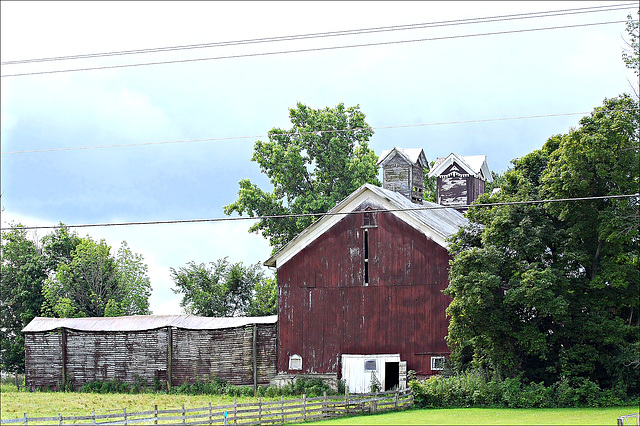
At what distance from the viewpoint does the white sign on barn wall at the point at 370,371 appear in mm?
36206

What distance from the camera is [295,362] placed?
38219mm

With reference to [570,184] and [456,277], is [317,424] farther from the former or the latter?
[570,184]

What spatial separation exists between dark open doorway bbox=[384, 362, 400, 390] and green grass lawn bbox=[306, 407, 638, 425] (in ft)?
20.5

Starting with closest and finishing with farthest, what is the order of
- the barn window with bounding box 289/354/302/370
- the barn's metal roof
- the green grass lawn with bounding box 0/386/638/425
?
the green grass lawn with bounding box 0/386/638/425 < the barn window with bounding box 289/354/302/370 < the barn's metal roof

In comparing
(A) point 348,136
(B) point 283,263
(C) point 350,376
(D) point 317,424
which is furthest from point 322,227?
(A) point 348,136

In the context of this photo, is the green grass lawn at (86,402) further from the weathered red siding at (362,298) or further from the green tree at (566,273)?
the green tree at (566,273)

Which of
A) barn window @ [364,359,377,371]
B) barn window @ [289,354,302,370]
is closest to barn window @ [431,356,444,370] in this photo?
barn window @ [364,359,377,371]

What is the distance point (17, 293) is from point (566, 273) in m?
39.5

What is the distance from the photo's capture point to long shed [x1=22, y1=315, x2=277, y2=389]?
39.4 meters

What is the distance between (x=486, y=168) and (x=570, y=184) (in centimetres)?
2493

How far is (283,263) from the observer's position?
39.2 m

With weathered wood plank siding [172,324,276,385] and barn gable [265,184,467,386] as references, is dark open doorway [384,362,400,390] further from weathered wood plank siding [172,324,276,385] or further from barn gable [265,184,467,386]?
weathered wood plank siding [172,324,276,385]

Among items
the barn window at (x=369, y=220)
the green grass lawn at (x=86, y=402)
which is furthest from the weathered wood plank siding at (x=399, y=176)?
the green grass lawn at (x=86, y=402)

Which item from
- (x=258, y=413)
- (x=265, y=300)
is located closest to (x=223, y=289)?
(x=265, y=300)
